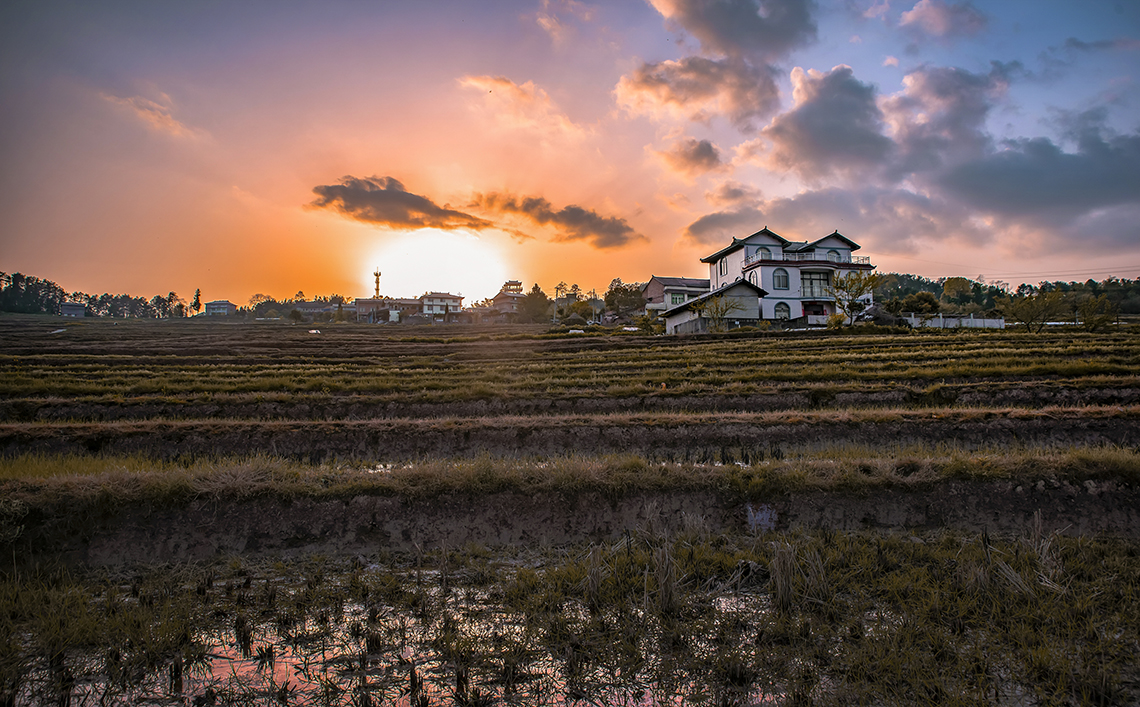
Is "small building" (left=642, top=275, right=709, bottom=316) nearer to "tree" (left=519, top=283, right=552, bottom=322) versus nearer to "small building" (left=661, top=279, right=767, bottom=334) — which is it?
"small building" (left=661, top=279, right=767, bottom=334)

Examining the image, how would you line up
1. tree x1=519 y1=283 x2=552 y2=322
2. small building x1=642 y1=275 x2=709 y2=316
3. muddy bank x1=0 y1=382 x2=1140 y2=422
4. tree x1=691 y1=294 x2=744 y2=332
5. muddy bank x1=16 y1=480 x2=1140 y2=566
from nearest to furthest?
muddy bank x1=16 y1=480 x2=1140 y2=566, muddy bank x1=0 y1=382 x2=1140 y2=422, tree x1=691 y1=294 x2=744 y2=332, small building x1=642 y1=275 x2=709 y2=316, tree x1=519 y1=283 x2=552 y2=322

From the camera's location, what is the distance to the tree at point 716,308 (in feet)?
146

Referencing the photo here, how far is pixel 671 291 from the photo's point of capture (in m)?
67.4

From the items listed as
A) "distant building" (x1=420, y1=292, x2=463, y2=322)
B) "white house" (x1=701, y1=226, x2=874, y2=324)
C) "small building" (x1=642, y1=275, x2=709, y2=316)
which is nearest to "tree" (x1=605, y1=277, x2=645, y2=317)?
"small building" (x1=642, y1=275, x2=709, y2=316)

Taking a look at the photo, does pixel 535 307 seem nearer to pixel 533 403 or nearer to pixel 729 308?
pixel 729 308

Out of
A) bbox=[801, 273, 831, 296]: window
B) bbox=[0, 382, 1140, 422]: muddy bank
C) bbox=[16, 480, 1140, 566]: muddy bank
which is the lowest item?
bbox=[16, 480, 1140, 566]: muddy bank

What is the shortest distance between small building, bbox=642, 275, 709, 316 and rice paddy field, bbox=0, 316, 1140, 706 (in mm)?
50232

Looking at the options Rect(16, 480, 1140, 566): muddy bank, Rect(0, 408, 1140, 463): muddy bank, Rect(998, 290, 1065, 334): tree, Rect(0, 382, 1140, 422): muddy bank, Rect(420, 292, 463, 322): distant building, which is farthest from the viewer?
Rect(420, 292, 463, 322): distant building

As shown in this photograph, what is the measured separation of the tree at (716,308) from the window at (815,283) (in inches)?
364

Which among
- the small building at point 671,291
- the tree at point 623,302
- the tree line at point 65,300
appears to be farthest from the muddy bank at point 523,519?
the tree line at point 65,300

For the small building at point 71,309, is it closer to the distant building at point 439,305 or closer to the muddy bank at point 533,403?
the distant building at point 439,305

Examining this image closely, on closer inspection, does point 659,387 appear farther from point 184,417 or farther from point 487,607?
point 184,417

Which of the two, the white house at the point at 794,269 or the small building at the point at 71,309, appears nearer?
Result: the white house at the point at 794,269

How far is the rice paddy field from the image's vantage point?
4629 millimetres
